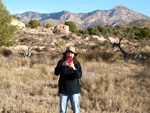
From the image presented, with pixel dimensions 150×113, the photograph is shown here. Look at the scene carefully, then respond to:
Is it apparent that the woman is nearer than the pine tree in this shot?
Yes

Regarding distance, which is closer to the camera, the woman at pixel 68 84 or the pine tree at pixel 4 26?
the woman at pixel 68 84

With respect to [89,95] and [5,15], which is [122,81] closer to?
[89,95]

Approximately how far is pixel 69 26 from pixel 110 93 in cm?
8192

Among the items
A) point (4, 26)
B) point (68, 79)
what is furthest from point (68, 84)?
point (4, 26)

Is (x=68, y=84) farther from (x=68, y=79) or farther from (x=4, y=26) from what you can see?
(x=4, y=26)

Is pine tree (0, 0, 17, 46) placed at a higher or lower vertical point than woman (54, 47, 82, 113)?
higher

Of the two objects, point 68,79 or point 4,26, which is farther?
point 4,26

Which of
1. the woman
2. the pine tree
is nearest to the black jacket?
the woman

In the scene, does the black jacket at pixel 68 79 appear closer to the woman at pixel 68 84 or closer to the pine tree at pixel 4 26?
the woman at pixel 68 84

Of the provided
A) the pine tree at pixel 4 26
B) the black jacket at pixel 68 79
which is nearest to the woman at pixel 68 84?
the black jacket at pixel 68 79

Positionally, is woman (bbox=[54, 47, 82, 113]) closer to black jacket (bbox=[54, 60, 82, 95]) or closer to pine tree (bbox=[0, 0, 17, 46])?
black jacket (bbox=[54, 60, 82, 95])

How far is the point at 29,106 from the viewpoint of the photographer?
3500 mm

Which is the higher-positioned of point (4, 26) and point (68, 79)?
point (4, 26)

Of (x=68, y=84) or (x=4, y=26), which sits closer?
(x=68, y=84)
